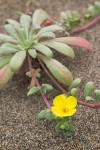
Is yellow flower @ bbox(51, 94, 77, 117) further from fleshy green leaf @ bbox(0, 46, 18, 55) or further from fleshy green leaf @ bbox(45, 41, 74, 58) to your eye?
fleshy green leaf @ bbox(0, 46, 18, 55)

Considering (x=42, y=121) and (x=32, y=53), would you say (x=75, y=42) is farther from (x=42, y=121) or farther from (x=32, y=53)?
(x=42, y=121)

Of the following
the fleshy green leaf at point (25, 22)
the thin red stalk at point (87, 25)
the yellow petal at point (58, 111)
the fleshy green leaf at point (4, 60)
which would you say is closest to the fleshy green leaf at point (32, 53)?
the fleshy green leaf at point (4, 60)

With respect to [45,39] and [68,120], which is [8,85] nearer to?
[45,39]

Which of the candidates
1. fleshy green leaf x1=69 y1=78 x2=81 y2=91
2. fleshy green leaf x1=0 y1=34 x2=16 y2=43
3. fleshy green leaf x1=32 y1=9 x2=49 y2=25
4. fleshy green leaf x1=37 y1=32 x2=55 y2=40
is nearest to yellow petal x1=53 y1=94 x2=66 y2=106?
fleshy green leaf x1=69 y1=78 x2=81 y2=91

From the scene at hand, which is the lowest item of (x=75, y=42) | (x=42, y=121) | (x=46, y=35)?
(x=42, y=121)

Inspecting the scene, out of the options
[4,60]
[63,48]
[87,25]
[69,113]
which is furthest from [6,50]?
[87,25]

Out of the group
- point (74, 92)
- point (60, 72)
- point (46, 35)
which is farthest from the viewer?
point (46, 35)
